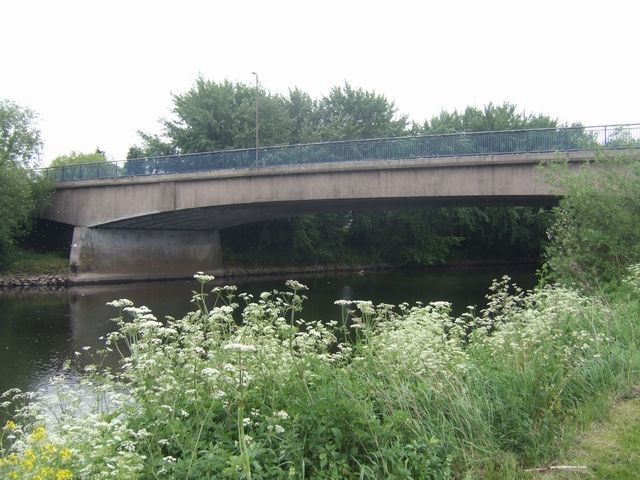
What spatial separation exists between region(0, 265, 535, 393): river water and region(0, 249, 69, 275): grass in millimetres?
3499

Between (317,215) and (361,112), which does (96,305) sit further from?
(361,112)

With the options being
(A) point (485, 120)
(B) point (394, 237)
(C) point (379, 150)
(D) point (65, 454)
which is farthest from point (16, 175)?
(A) point (485, 120)

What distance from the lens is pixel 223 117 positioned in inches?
1540

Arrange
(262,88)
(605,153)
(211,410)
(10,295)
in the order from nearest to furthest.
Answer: (211,410), (605,153), (10,295), (262,88)

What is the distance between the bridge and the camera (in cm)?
2185

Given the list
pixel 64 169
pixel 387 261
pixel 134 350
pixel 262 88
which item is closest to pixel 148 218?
pixel 64 169

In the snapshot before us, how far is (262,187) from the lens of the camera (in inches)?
1075

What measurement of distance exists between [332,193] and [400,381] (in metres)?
21.6

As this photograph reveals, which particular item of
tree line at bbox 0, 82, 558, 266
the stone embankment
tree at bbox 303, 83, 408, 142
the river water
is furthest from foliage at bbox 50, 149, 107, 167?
the river water

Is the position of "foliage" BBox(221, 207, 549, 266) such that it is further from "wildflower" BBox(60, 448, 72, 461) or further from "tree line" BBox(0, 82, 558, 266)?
"wildflower" BBox(60, 448, 72, 461)

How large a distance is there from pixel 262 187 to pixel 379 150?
598 centimetres

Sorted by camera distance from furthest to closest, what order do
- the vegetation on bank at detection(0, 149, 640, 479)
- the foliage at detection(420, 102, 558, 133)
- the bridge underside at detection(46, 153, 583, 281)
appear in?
the foliage at detection(420, 102, 558, 133) → the bridge underside at detection(46, 153, 583, 281) → the vegetation on bank at detection(0, 149, 640, 479)

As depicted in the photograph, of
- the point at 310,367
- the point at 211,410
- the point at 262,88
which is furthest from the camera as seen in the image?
the point at 262,88

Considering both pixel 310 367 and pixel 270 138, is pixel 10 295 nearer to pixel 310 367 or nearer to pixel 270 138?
pixel 270 138
